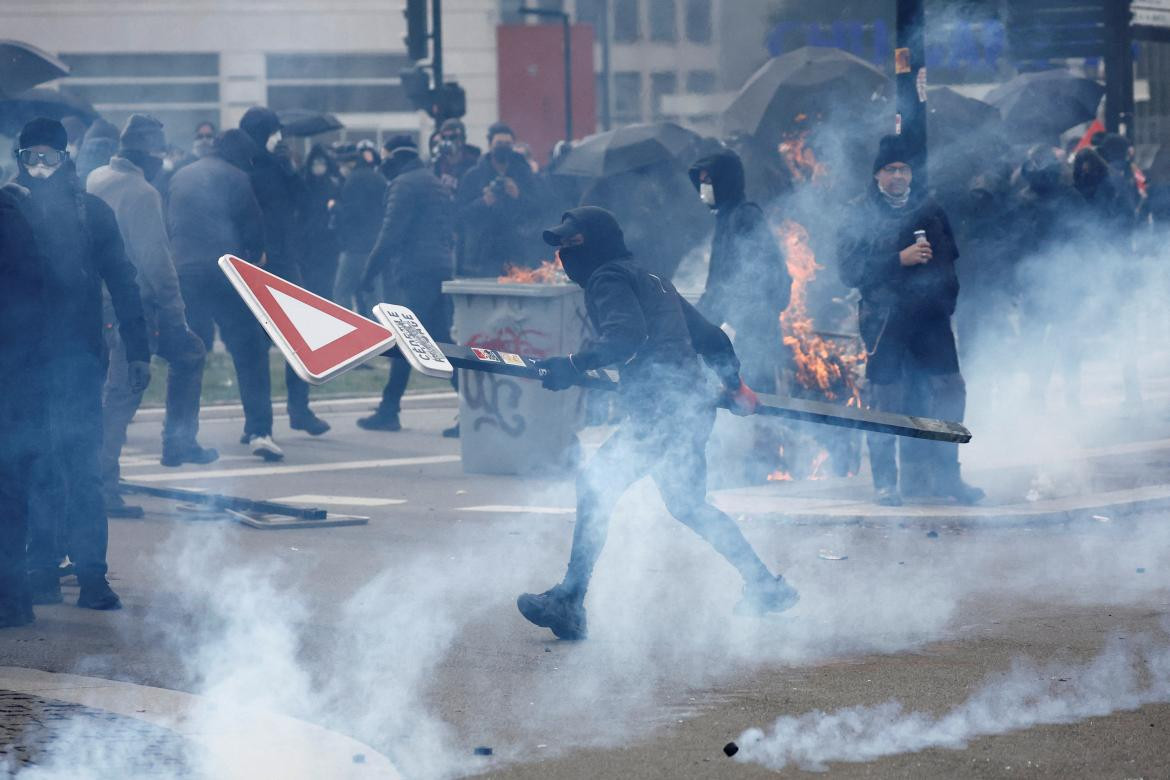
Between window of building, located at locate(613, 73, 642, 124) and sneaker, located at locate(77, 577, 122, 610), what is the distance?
104 ft

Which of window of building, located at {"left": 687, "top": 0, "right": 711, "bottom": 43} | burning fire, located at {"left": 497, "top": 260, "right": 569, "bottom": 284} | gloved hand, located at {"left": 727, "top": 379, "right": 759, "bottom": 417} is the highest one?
window of building, located at {"left": 687, "top": 0, "right": 711, "bottom": 43}

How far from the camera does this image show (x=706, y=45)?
2997cm

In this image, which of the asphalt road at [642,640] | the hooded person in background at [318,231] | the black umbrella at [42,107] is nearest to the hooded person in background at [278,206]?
the hooded person in background at [318,231]

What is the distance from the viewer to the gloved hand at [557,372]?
643 cm

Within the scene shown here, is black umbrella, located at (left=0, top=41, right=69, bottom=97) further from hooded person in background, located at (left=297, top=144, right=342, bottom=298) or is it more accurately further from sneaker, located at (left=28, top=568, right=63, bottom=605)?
sneaker, located at (left=28, top=568, right=63, bottom=605)

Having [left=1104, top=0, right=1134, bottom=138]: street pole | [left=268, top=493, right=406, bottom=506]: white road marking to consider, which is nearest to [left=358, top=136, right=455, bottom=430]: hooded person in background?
[left=268, top=493, right=406, bottom=506]: white road marking

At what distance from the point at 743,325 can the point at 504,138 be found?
5.08m

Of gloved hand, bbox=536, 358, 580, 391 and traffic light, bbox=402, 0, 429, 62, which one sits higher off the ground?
traffic light, bbox=402, 0, 429, 62

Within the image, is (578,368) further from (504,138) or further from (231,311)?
(504,138)

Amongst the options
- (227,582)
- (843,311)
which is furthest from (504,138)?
(227,582)

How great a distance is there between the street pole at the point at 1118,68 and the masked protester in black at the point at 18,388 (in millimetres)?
9444

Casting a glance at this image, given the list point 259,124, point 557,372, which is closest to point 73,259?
point 557,372

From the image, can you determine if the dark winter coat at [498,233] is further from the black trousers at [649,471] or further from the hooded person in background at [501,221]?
the black trousers at [649,471]

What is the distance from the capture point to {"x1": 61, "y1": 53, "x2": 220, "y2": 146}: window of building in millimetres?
36000
